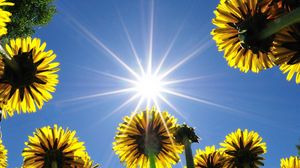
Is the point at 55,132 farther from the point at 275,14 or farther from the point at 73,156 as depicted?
the point at 275,14

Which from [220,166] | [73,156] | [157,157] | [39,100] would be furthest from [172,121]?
[39,100]

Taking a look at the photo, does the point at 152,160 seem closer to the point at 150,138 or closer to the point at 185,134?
the point at 185,134

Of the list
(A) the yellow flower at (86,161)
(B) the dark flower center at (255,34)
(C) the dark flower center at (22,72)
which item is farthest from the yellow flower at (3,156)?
(B) the dark flower center at (255,34)

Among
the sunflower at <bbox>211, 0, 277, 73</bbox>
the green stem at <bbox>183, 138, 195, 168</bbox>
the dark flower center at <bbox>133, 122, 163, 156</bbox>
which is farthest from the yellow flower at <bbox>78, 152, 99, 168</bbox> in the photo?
the sunflower at <bbox>211, 0, 277, 73</bbox>

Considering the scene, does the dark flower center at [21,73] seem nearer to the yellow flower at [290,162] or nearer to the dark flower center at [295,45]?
the dark flower center at [295,45]

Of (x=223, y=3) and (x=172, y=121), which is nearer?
(x=223, y=3)

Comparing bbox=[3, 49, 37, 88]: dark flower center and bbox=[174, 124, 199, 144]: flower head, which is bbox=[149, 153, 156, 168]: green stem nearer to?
bbox=[174, 124, 199, 144]: flower head

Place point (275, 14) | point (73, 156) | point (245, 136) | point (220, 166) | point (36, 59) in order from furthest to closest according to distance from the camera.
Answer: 1. point (245, 136)
2. point (220, 166)
3. point (73, 156)
4. point (36, 59)
5. point (275, 14)
